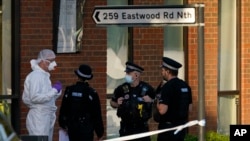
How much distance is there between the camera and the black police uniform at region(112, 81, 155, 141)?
11.0 metres

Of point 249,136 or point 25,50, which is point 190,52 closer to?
point 25,50

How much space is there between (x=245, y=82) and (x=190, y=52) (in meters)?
1.47

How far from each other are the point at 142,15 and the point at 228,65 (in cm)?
661

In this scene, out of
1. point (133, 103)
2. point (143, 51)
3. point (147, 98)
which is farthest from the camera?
→ point (143, 51)

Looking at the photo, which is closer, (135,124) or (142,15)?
(142,15)

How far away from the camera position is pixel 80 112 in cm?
1118

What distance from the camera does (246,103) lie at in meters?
15.5

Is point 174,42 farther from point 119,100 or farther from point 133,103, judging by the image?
point 133,103

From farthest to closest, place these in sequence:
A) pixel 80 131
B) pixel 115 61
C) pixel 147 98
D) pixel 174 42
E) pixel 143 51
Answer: pixel 174 42, pixel 115 61, pixel 143 51, pixel 80 131, pixel 147 98

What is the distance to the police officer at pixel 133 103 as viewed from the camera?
11.1m

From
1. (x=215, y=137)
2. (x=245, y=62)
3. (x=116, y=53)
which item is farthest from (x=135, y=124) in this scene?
(x=245, y=62)

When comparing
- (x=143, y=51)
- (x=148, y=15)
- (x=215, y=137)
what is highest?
(x=148, y=15)

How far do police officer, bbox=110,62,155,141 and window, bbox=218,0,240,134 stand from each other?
440 cm

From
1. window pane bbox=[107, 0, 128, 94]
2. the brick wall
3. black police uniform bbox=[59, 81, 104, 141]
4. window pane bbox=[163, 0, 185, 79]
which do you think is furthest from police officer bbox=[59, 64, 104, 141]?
the brick wall
